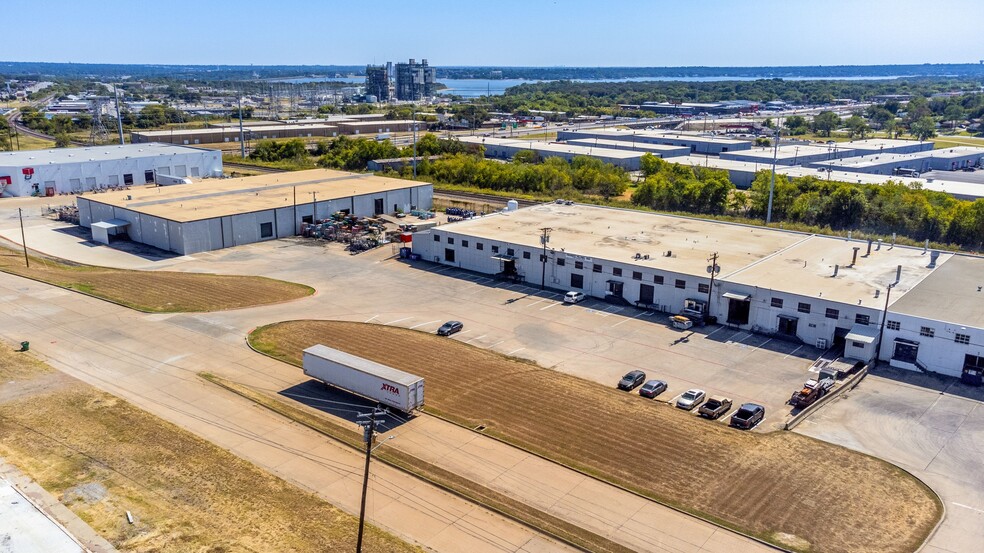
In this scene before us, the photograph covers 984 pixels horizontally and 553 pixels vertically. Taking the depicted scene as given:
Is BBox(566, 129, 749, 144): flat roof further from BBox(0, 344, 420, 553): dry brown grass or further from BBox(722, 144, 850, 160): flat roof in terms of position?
BBox(0, 344, 420, 553): dry brown grass

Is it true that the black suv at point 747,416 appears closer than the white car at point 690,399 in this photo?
Yes

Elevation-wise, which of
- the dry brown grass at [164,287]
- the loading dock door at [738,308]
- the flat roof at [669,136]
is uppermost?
the flat roof at [669,136]

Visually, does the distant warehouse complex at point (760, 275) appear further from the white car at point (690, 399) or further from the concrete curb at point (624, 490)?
the concrete curb at point (624, 490)

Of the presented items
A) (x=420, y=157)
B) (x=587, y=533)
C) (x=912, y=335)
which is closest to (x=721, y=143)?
(x=420, y=157)

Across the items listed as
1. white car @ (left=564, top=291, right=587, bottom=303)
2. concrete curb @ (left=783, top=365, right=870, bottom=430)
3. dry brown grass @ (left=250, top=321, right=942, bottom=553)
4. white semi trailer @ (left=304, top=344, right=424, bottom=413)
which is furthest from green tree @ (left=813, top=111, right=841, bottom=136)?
white semi trailer @ (left=304, top=344, right=424, bottom=413)

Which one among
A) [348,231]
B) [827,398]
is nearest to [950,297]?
[827,398]

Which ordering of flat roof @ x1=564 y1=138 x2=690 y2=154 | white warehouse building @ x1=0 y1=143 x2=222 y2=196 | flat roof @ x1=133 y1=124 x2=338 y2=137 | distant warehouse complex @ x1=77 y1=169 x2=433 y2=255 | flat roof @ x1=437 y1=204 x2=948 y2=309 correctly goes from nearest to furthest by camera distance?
flat roof @ x1=437 y1=204 x2=948 y2=309
distant warehouse complex @ x1=77 y1=169 x2=433 y2=255
white warehouse building @ x1=0 y1=143 x2=222 y2=196
flat roof @ x1=564 y1=138 x2=690 y2=154
flat roof @ x1=133 y1=124 x2=338 y2=137

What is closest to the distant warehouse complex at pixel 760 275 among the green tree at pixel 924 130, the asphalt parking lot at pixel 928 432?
the asphalt parking lot at pixel 928 432
